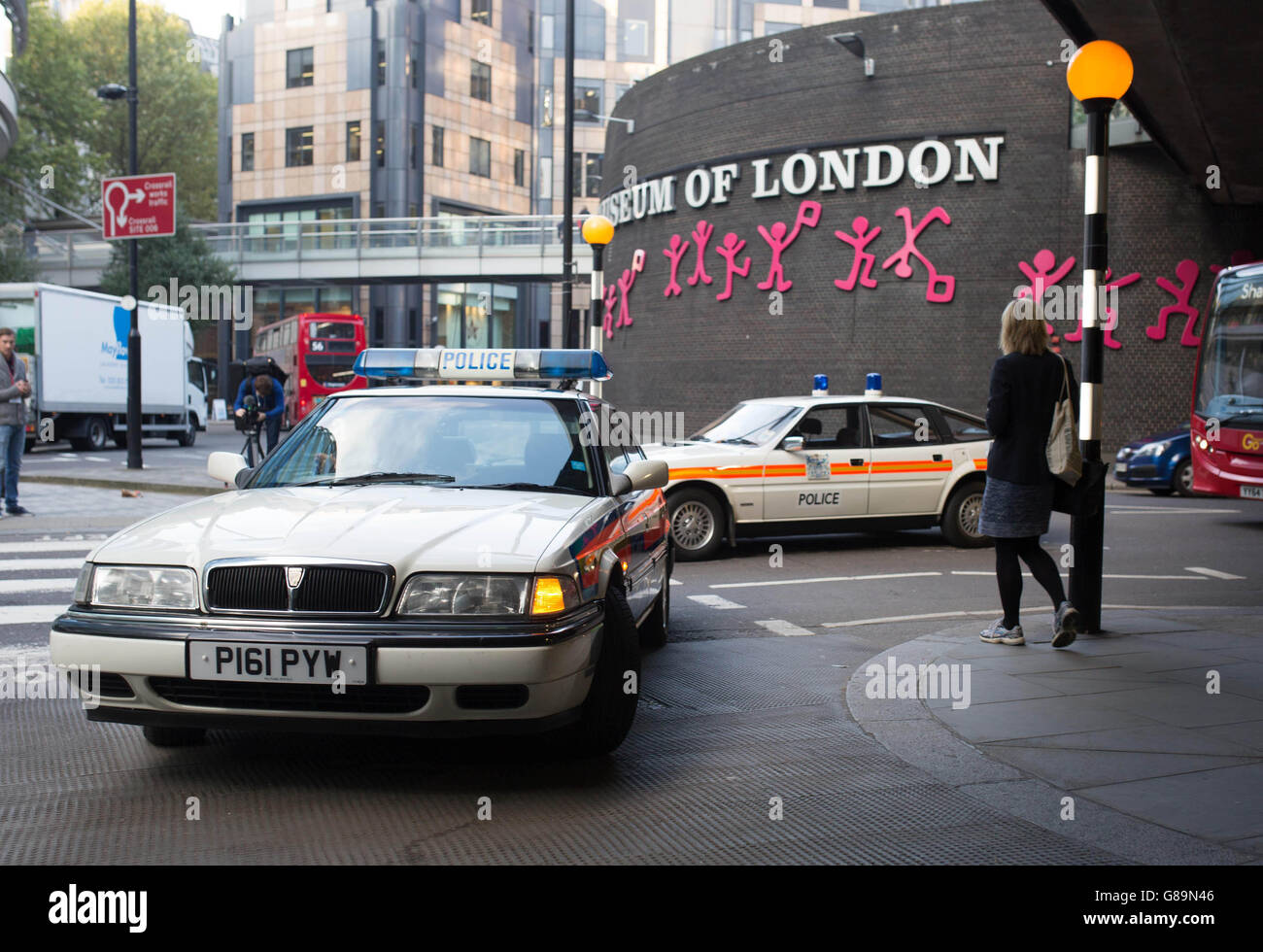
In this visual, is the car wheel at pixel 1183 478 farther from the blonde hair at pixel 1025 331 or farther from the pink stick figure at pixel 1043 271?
the blonde hair at pixel 1025 331

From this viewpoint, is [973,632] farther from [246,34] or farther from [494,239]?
[246,34]

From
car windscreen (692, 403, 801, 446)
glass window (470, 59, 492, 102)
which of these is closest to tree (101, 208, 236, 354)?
glass window (470, 59, 492, 102)

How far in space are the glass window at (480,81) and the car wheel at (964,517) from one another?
178ft

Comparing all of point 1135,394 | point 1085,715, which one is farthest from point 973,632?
point 1135,394

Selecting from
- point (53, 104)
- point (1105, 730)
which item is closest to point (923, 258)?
point (1105, 730)

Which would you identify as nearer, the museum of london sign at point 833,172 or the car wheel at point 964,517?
the car wheel at point 964,517

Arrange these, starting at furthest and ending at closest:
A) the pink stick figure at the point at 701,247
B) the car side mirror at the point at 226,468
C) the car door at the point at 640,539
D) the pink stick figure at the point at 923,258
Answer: the pink stick figure at the point at 701,247, the pink stick figure at the point at 923,258, the car side mirror at the point at 226,468, the car door at the point at 640,539

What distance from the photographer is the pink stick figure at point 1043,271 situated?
2372 cm

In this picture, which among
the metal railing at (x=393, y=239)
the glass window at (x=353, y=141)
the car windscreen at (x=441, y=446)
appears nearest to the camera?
the car windscreen at (x=441, y=446)

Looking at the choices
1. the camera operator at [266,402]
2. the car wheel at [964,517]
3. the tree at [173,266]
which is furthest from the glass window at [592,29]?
the car wheel at [964,517]

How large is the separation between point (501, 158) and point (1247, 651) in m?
60.9

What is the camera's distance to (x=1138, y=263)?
23.5m
